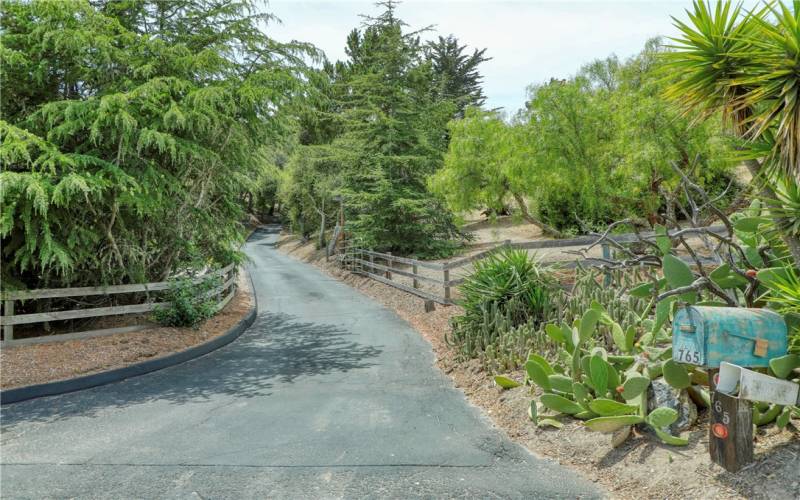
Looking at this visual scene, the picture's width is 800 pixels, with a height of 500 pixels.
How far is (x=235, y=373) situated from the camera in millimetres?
7449

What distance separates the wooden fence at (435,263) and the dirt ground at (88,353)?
511 cm

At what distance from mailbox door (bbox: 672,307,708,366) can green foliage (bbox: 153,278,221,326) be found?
8122 millimetres

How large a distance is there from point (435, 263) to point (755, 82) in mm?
9419

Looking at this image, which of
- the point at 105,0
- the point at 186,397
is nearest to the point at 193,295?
the point at 186,397

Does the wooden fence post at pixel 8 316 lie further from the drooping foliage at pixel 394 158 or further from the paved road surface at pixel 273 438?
the drooping foliage at pixel 394 158

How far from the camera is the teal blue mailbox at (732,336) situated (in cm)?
323

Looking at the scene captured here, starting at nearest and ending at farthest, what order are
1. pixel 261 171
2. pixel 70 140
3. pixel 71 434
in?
pixel 71 434 → pixel 70 140 → pixel 261 171

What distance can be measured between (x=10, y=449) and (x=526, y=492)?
4.52m

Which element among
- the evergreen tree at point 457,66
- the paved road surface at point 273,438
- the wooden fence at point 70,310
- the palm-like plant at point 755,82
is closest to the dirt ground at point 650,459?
the paved road surface at point 273,438

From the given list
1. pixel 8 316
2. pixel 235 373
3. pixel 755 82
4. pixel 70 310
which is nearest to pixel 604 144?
pixel 755 82

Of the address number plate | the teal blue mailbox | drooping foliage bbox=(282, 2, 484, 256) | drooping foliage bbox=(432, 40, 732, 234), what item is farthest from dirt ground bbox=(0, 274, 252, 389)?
drooping foliage bbox=(282, 2, 484, 256)

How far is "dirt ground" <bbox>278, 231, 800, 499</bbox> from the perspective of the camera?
3.16m

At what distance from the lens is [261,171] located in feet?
39.8

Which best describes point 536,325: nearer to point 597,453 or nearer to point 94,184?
point 597,453
